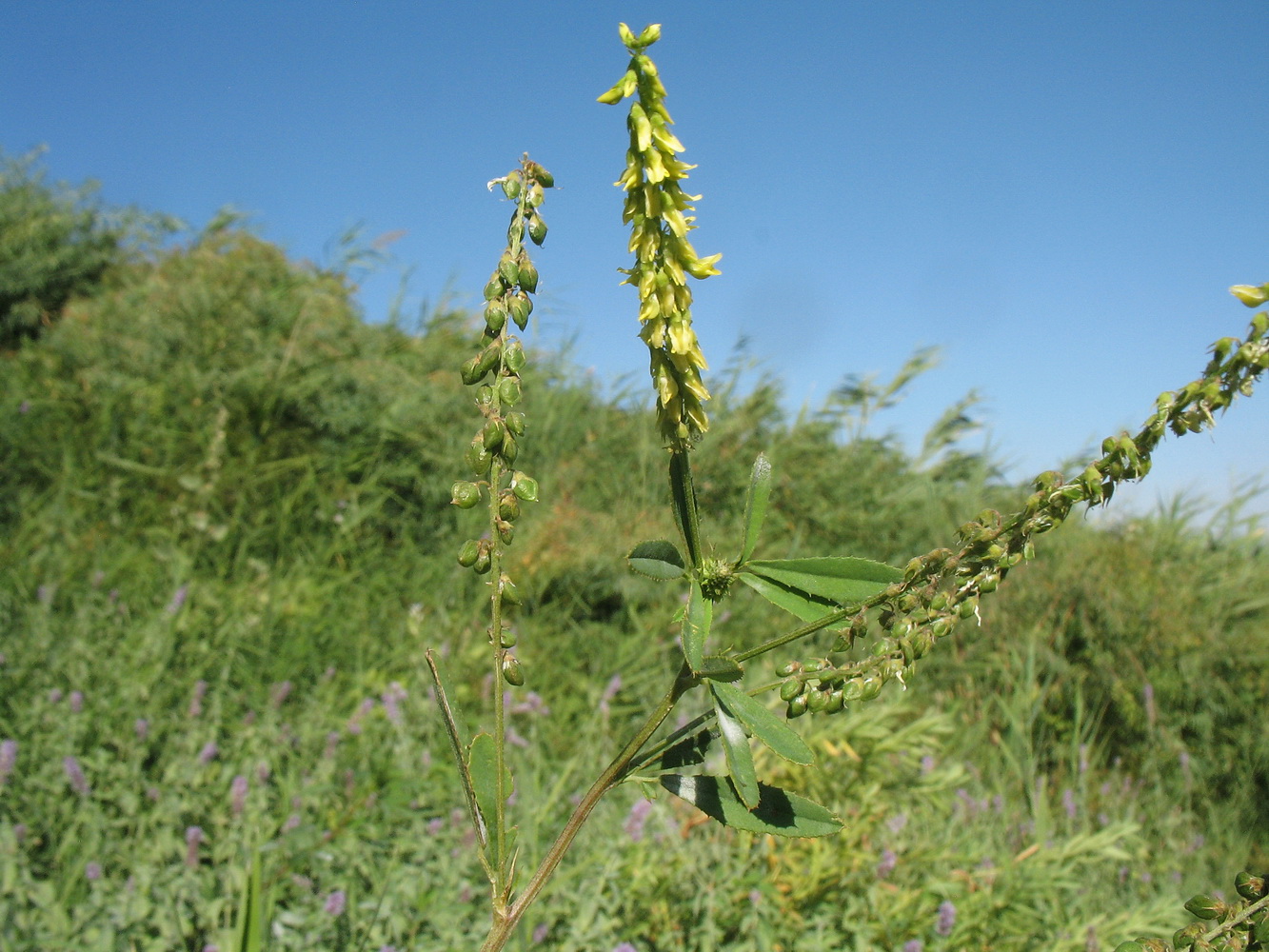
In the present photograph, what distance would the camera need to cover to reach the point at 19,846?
219 centimetres

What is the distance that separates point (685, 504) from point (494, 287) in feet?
0.66

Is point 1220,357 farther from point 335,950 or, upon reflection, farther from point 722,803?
point 335,950

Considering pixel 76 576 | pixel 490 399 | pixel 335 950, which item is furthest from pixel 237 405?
pixel 490 399

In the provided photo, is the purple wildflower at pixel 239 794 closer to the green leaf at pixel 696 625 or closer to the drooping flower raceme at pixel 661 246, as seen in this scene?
the green leaf at pixel 696 625

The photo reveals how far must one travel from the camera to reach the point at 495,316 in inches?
25.5

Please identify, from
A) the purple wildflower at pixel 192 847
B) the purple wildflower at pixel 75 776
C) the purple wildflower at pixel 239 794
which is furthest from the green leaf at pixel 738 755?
the purple wildflower at pixel 75 776

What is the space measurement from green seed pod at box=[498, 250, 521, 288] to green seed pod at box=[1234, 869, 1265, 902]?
0.68 meters

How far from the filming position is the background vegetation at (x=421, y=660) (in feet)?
6.98

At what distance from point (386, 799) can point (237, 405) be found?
2.85 m

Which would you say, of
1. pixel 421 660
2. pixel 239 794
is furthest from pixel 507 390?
pixel 421 660

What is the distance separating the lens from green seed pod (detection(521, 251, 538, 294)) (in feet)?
2.12

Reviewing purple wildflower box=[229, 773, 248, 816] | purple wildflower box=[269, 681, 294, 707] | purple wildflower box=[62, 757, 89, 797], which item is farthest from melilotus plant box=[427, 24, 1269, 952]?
purple wildflower box=[269, 681, 294, 707]

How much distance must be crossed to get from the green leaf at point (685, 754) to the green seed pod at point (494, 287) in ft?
1.18

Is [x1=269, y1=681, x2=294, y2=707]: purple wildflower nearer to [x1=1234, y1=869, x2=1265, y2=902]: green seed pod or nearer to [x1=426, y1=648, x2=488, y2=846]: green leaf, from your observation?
[x1=426, y1=648, x2=488, y2=846]: green leaf
